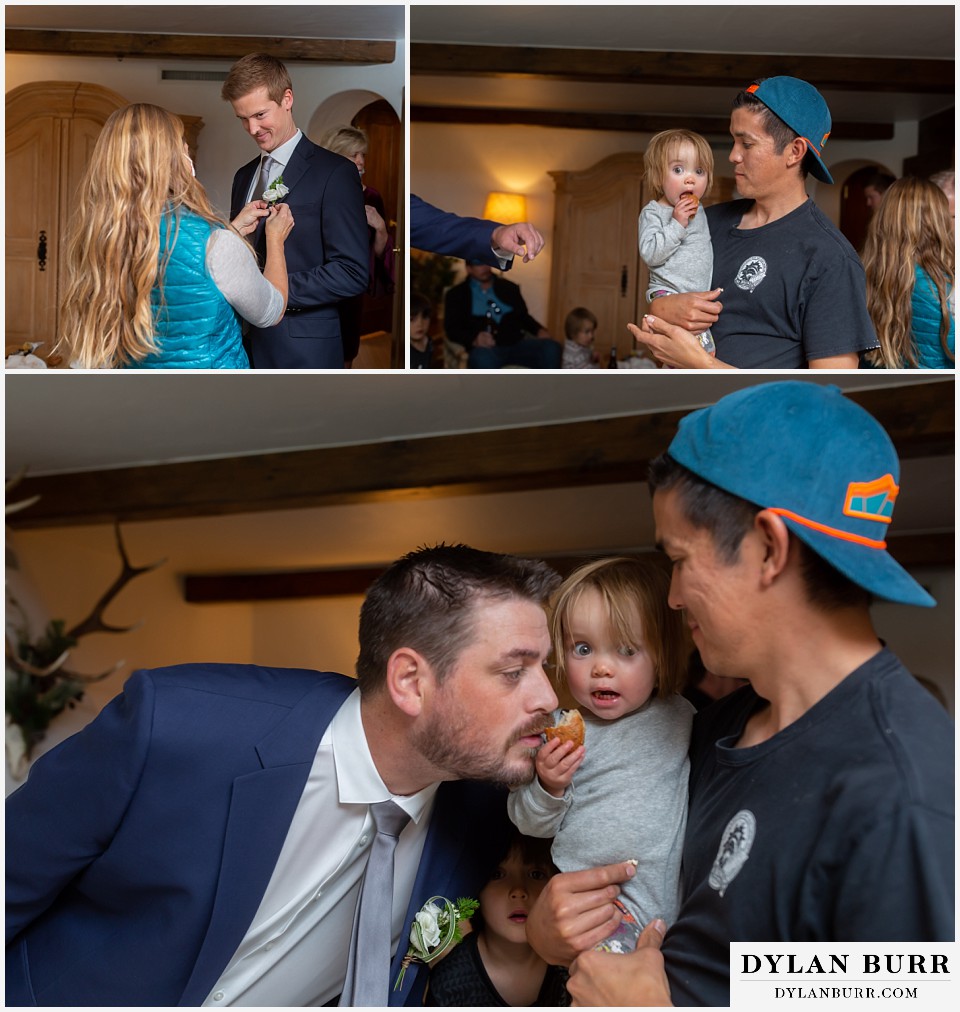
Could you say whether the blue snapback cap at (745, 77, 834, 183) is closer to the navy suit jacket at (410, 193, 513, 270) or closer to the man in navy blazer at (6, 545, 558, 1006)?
the navy suit jacket at (410, 193, 513, 270)

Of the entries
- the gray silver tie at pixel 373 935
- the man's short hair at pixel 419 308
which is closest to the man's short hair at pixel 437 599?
the gray silver tie at pixel 373 935

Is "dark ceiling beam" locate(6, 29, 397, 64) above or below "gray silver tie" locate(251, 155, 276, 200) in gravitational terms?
above

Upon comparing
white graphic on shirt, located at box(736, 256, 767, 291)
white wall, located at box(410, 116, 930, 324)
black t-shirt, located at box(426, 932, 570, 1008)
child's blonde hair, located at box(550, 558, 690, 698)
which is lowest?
black t-shirt, located at box(426, 932, 570, 1008)

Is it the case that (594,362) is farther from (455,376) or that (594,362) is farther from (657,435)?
(455,376)

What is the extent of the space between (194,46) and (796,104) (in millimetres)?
1618

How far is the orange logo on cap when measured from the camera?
173cm

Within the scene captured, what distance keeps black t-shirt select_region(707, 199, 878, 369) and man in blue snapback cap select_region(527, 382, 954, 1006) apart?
3.30ft

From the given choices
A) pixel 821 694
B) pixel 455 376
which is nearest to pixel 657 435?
pixel 455 376

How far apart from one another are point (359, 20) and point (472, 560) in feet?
4.99

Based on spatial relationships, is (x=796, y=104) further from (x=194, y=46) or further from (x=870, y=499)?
(x=194, y=46)

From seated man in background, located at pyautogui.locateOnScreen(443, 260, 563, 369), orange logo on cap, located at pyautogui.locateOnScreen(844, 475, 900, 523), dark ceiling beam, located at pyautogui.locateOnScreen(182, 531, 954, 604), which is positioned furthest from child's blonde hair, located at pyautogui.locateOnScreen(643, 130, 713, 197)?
dark ceiling beam, located at pyautogui.locateOnScreen(182, 531, 954, 604)

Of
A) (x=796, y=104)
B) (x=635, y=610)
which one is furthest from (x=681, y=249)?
(x=635, y=610)

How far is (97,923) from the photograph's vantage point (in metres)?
2.25

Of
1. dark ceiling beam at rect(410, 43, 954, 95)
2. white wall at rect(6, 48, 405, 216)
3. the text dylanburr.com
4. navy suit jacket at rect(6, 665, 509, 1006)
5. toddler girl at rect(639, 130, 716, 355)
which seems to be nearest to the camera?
the text dylanburr.com
